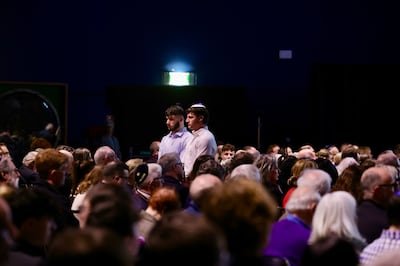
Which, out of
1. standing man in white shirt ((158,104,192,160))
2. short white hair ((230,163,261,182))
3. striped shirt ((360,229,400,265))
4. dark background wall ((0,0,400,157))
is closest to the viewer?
striped shirt ((360,229,400,265))

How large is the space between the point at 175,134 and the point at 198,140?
0.70m

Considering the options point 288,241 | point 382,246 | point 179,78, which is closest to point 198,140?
point 288,241

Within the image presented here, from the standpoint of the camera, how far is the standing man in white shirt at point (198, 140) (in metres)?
8.20

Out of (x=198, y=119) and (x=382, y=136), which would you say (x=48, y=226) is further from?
(x=382, y=136)

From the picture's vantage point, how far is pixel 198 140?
8.25m

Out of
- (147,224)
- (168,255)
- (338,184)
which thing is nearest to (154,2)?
(338,184)

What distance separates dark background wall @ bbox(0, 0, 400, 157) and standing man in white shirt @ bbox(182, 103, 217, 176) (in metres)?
7.21

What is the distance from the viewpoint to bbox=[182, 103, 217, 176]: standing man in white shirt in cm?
820

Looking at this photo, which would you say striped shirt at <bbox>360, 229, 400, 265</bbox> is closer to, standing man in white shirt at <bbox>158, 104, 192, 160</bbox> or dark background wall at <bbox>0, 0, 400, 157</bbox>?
standing man in white shirt at <bbox>158, 104, 192, 160</bbox>

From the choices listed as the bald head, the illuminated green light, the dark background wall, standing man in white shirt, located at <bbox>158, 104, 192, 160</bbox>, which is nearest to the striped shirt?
the bald head

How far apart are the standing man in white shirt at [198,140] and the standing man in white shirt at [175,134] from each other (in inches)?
9.3

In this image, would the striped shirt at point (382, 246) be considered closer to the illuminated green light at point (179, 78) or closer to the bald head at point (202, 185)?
the bald head at point (202, 185)

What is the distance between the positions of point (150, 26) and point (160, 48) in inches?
18.7

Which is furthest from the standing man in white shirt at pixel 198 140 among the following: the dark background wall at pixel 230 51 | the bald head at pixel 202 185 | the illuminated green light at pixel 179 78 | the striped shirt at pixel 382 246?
the illuminated green light at pixel 179 78
